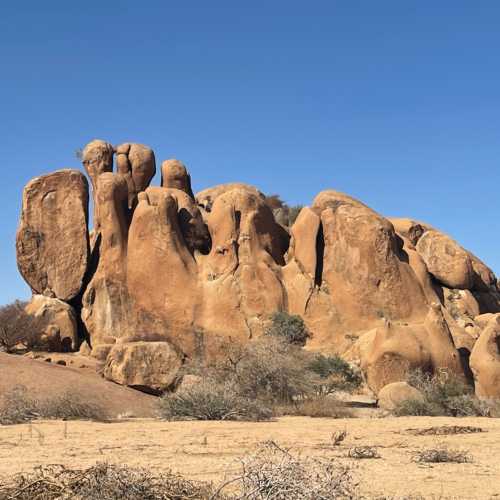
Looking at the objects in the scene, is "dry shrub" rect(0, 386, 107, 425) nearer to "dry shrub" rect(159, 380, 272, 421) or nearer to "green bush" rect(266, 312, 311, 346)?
"dry shrub" rect(159, 380, 272, 421)

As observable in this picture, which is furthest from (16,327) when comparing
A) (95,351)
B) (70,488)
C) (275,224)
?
(70,488)

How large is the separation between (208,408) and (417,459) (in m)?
6.01

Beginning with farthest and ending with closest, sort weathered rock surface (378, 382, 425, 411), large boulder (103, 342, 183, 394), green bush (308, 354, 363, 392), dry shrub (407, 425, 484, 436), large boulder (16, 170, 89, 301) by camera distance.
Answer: large boulder (16, 170, 89, 301), green bush (308, 354, 363, 392), large boulder (103, 342, 183, 394), weathered rock surface (378, 382, 425, 411), dry shrub (407, 425, 484, 436)

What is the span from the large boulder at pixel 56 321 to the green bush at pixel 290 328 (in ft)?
24.2

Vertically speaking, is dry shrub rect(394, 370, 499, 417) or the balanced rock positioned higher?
the balanced rock

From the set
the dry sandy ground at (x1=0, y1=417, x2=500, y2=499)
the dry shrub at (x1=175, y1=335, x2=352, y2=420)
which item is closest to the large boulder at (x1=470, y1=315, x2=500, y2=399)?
the dry shrub at (x1=175, y1=335, x2=352, y2=420)

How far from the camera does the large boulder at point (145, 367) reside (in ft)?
60.7

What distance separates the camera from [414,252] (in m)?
32.8

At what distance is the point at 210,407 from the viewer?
14234mm

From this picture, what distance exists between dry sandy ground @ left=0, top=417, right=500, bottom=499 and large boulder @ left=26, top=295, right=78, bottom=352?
1462 cm

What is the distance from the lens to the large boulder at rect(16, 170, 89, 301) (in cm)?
3059

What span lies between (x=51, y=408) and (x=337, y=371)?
36.0ft

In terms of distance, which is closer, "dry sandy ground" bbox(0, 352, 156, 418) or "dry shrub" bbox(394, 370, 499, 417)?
"dry sandy ground" bbox(0, 352, 156, 418)

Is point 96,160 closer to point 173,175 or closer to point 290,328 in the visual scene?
point 173,175
